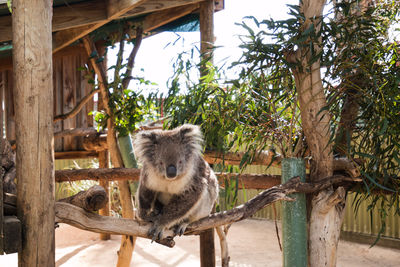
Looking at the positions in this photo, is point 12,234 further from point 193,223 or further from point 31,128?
point 193,223

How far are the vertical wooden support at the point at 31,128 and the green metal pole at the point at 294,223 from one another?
1589 mm

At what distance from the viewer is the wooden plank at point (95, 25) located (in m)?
3.39

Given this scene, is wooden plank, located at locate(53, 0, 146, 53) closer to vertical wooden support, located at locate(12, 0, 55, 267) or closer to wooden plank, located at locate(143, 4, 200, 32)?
wooden plank, located at locate(143, 4, 200, 32)

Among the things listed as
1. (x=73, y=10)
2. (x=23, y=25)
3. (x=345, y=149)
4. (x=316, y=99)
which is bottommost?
(x=345, y=149)

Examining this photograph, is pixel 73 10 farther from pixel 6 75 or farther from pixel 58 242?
pixel 58 242

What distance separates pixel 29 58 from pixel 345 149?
2.24m

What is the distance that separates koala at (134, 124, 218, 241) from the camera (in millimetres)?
2328

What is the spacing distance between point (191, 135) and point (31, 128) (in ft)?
3.41

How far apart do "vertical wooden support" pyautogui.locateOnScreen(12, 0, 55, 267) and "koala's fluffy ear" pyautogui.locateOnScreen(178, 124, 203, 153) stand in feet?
3.08

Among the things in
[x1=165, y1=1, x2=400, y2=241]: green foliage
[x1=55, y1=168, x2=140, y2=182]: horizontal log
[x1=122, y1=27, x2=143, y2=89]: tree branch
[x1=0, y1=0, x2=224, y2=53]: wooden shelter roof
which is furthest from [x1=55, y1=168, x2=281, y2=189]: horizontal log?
[x1=122, y1=27, x2=143, y2=89]: tree branch

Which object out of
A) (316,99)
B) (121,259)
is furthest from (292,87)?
(121,259)

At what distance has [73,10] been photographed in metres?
3.63

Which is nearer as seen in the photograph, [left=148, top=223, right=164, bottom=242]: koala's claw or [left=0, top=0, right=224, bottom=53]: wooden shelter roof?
[left=148, top=223, right=164, bottom=242]: koala's claw

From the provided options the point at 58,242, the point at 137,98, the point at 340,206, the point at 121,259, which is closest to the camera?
the point at 340,206
